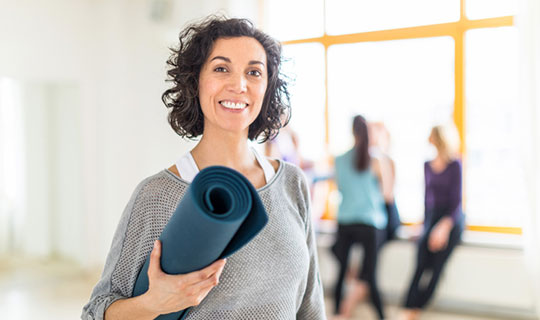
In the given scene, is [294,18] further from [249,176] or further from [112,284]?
[112,284]

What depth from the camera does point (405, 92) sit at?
5.06m

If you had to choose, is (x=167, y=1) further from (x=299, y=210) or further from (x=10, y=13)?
(x=299, y=210)

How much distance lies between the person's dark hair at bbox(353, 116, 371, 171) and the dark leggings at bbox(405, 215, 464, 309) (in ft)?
2.45

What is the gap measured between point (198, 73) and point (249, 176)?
0.25 m

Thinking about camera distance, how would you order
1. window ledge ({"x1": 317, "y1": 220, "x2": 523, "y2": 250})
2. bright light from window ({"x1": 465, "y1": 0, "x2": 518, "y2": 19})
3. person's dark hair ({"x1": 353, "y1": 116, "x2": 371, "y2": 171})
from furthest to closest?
→ bright light from window ({"x1": 465, "y1": 0, "x2": 518, "y2": 19})
window ledge ({"x1": 317, "y1": 220, "x2": 523, "y2": 250})
person's dark hair ({"x1": 353, "y1": 116, "x2": 371, "y2": 171})

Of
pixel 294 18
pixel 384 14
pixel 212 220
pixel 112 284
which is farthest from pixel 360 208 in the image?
pixel 212 220

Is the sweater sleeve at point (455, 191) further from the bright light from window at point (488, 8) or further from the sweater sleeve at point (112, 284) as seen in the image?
the sweater sleeve at point (112, 284)

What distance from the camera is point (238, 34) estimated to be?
1181 mm

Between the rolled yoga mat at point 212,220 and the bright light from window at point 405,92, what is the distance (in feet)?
13.8

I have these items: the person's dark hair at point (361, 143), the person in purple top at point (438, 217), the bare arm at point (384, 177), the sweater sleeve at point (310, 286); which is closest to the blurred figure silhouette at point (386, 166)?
the bare arm at point (384, 177)

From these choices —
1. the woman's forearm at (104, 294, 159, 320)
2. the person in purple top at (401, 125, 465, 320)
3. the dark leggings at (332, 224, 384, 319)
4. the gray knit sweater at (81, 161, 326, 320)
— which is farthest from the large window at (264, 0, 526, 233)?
the woman's forearm at (104, 294, 159, 320)

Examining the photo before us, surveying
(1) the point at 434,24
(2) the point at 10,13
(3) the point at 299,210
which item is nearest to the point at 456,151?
(1) the point at 434,24

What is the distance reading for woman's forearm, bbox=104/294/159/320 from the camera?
986mm

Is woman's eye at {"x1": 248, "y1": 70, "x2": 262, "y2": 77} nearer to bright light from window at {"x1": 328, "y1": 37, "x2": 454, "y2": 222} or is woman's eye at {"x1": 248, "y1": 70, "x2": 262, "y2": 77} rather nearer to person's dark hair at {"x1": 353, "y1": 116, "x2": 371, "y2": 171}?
person's dark hair at {"x1": 353, "y1": 116, "x2": 371, "y2": 171}
